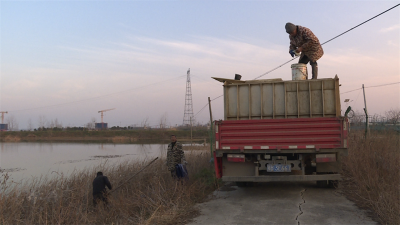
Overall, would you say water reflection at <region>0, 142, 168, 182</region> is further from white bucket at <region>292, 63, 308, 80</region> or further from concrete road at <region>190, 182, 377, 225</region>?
white bucket at <region>292, 63, 308, 80</region>

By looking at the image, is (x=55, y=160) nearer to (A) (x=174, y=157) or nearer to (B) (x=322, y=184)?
(A) (x=174, y=157)

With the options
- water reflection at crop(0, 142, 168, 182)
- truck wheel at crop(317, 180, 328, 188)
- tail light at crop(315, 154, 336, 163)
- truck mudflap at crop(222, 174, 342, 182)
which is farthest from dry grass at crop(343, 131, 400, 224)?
water reflection at crop(0, 142, 168, 182)

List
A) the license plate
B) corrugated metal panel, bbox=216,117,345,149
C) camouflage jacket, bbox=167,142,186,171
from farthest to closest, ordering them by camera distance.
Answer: camouflage jacket, bbox=167,142,186,171 < the license plate < corrugated metal panel, bbox=216,117,345,149

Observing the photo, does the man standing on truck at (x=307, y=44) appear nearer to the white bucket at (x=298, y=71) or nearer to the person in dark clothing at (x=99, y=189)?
the white bucket at (x=298, y=71)

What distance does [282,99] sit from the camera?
7.93 m

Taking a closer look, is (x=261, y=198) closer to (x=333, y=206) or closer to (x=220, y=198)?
(x=220, y=198)

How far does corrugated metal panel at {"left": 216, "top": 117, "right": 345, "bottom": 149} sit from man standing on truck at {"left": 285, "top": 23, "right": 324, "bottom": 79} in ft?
9.38

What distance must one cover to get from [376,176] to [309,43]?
415 cm

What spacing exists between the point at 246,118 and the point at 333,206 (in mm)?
2782

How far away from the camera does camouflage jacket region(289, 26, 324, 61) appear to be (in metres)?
9.59

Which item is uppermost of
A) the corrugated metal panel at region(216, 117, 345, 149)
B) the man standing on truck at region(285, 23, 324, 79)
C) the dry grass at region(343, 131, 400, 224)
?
the man standing on truck at region(285, 23, 324, 79)

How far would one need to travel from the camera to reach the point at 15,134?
65.2m

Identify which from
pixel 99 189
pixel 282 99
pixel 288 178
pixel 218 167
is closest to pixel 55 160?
pixel 99 189

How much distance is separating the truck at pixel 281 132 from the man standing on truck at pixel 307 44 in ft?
6.37
